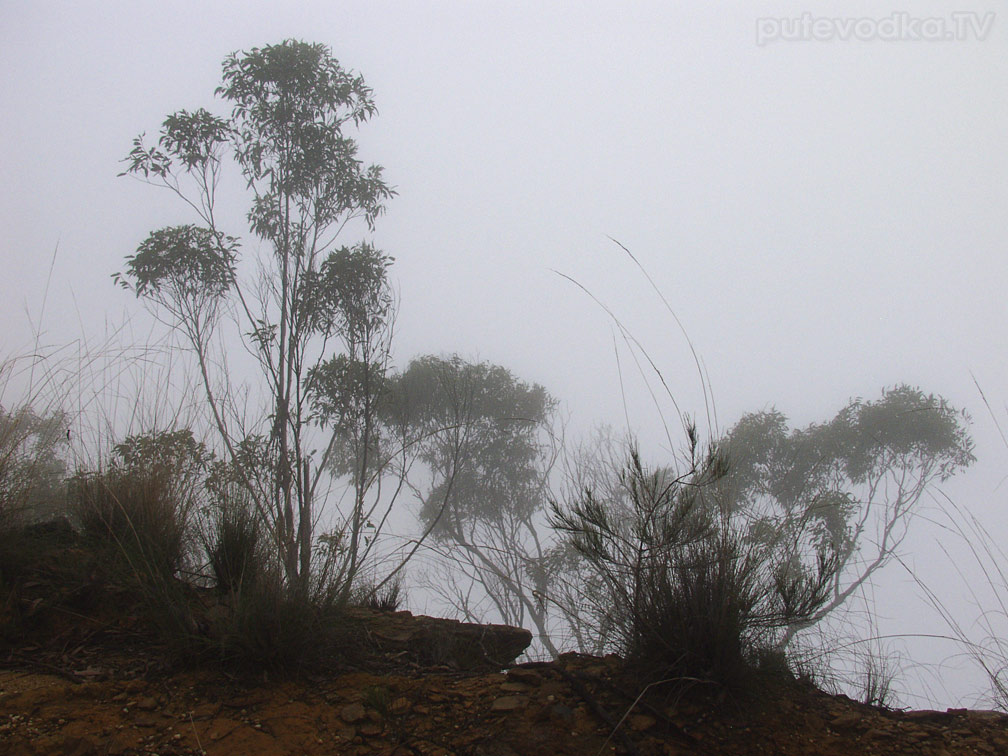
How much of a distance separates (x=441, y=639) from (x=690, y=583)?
48.5 inches

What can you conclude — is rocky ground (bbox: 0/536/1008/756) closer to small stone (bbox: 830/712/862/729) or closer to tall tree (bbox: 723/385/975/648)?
small stone (bbox: 830/712/862/729)

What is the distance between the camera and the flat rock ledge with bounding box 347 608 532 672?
258 centimetres

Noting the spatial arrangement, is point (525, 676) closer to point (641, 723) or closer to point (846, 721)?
point (641, 723)

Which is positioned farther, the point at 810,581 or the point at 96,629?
the point at 96,629

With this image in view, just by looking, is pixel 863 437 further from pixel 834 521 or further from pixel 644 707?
pixel 644 707

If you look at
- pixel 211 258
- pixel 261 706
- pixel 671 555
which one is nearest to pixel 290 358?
pixel 211 258

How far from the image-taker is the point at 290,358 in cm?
557

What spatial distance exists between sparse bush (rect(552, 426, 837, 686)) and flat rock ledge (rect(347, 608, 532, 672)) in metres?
0.63

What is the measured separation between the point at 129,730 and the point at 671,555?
1633mm

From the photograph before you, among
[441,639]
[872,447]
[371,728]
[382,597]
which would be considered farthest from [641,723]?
[872,447]

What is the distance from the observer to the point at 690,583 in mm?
1925

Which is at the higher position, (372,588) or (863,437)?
(863,437)

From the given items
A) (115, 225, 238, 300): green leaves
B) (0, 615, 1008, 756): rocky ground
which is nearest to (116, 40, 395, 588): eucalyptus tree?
(115, 225, 238, 300): green leaves

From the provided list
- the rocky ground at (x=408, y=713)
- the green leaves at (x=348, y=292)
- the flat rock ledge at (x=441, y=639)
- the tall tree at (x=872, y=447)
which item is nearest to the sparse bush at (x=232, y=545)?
the rocky ground at (x=408, y=713)
